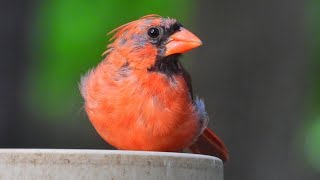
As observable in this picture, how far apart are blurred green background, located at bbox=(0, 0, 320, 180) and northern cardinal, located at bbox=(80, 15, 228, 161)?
2.24 meters

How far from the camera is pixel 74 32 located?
5320 mm

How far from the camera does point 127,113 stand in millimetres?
2719

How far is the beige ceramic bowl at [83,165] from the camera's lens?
1.88m

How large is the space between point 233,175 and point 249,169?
5.7 inches

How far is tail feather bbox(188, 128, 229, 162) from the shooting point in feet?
11.0

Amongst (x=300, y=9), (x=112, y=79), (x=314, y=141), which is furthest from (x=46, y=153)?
(x=300, y=9)

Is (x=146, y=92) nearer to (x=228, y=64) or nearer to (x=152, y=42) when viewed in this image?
(x=152, y=42)

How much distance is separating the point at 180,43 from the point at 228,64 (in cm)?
268

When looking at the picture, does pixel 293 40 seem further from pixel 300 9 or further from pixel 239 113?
pixel 239 113

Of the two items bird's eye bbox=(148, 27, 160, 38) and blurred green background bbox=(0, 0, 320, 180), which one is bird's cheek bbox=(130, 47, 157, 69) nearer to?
bird's eye bbox=(148, 27, 160, 38)

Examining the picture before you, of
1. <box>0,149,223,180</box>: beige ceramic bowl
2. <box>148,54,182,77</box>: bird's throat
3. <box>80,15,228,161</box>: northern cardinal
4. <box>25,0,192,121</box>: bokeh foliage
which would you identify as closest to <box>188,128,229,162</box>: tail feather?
<box>80,15,228,161</box>: northern cardinal

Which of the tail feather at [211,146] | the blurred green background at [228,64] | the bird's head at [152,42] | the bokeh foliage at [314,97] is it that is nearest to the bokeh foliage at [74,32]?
the blurred green background at [228,64]

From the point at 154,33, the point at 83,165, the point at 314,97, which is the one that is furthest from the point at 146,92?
the point at 314,97

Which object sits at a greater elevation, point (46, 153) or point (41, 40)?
point (46, 153)
